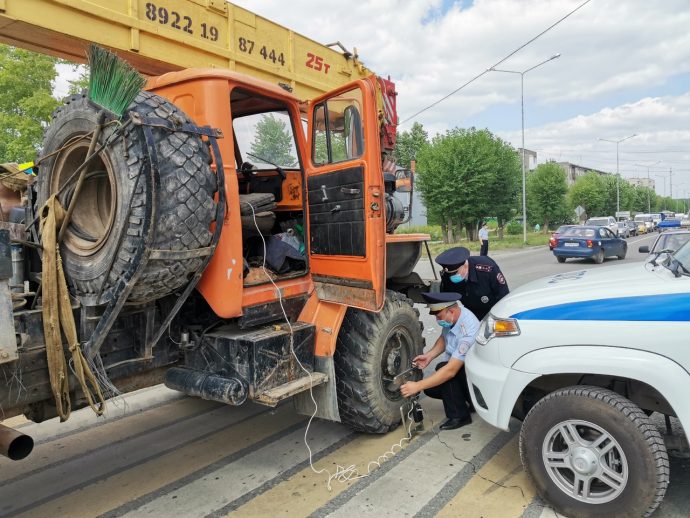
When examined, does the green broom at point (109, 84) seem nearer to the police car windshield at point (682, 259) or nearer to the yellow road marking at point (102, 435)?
the yellow road marking at point (102, 435)

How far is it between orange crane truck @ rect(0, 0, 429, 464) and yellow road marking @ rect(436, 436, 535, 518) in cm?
87

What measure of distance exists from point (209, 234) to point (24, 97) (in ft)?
52.6

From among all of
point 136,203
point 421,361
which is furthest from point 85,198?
point 421,361

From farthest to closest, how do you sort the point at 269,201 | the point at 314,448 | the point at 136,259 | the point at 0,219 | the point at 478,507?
the point at 314,448, the point at 269,201, the point at 0,219, the point at 478,507, the point at 136,259

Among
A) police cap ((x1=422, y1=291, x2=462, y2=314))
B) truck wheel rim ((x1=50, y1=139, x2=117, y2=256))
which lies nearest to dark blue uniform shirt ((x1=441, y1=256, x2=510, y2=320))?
police cap ((x1=422, y1=291, x2=462, y2=314))

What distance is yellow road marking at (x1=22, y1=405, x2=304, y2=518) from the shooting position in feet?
10.6

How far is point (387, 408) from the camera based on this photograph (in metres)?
3.99

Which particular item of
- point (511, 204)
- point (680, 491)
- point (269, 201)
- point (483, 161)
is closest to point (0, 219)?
point (269, 201)

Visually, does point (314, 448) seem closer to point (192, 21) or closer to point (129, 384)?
point (129, 384)

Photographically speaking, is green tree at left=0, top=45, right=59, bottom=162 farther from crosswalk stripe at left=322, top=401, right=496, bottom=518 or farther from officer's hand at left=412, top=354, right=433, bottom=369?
crosswalk stripe at left=322, top=401, right=496, bottom=518

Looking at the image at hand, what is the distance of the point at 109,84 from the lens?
2.70m

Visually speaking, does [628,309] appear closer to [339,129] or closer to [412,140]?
[339,129]

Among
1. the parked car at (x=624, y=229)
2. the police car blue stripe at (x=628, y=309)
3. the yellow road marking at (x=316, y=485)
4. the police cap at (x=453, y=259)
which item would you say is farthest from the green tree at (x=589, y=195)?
the police car blue stripe at (x=628, y=309)

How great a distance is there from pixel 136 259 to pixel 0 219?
1466 millimetres
